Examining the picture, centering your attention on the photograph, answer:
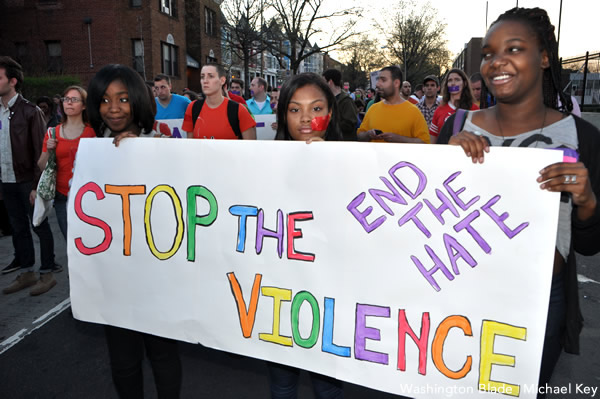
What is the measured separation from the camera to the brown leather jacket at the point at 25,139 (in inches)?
172

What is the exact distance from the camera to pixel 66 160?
367 centimetres

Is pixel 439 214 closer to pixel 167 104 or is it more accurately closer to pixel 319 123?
pixel 319 123

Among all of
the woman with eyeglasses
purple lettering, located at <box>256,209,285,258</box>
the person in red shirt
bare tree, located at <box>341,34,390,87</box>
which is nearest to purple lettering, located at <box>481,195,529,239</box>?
purple lettering, located at <box>256,209,285,258</box>

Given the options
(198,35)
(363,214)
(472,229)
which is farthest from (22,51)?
(472,229)

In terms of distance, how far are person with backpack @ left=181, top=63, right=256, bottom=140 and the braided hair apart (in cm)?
282

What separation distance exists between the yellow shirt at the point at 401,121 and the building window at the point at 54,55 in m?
23.5

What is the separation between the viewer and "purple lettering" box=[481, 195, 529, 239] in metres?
1.51

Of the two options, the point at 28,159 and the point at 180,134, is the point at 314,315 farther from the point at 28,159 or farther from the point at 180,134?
the point at 180,134

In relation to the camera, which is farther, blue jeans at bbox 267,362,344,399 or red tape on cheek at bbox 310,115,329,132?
red tape on cheek at bbox 310,115,329,132

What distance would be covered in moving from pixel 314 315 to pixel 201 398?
1.43 m

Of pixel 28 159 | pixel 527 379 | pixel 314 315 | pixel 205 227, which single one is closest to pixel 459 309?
pixel 527 379

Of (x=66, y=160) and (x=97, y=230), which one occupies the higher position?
(x=66, y=160)

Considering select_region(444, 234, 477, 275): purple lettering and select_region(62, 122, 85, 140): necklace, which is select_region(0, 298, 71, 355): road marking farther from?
select_region(444, 234, 477, 275): purple lettering

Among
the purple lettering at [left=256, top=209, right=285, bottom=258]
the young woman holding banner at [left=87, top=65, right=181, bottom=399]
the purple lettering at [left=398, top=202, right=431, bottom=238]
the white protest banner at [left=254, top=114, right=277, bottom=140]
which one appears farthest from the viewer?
the white protest banner at [left=254, top=114, right=277, bottom=140]
